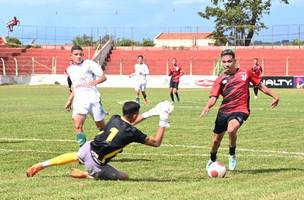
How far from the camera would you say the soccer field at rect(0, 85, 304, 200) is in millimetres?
9016

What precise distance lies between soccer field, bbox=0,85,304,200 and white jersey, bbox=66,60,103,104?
1.27 meters

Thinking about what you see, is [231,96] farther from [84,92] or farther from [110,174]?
[84,92]

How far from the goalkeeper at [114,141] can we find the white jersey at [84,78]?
9.44 ft

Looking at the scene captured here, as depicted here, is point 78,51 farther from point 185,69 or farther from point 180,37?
point 180,37

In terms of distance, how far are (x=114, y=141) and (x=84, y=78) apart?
3.46 meters

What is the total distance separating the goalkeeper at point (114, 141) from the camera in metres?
9.87

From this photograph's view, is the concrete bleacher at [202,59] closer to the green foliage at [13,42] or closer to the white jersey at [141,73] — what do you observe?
the green foliage at [13,42]

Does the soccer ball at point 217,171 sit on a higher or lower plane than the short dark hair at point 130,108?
lower

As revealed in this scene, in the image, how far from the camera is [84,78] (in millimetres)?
13203

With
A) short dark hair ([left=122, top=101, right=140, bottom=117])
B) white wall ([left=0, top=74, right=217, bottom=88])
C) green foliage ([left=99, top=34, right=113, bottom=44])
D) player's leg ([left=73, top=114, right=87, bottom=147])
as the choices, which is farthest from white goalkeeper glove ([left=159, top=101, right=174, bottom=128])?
green foliage ([left=99, top=34, right=113, bottom=44])

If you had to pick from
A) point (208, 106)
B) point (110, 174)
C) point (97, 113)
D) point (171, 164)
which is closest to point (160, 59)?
point (97, 113)

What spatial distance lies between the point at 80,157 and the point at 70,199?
1.96 metres

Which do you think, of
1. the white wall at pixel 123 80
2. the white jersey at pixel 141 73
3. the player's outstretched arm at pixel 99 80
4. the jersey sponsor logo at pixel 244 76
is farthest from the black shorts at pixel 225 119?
the white wall at pixel 123 80

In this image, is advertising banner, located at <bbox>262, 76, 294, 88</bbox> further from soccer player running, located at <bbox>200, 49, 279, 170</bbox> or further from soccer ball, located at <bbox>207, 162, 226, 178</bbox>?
soccer ball, located at <bbox>207, 162, 226, 178</bbox>
